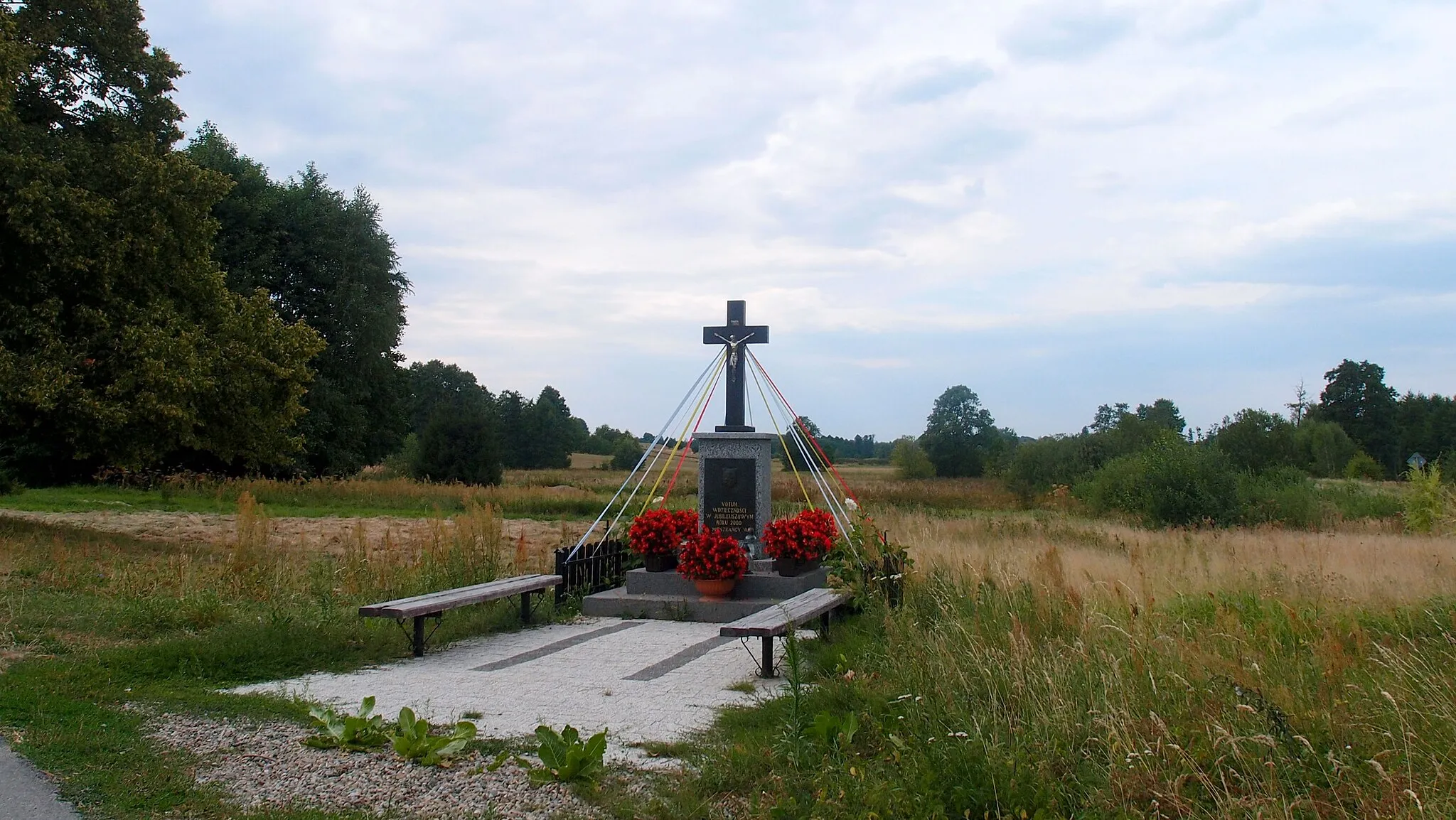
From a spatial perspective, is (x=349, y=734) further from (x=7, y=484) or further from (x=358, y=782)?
(x=7, y=484)

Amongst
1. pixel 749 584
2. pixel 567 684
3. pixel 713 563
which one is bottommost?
pixel 567 684

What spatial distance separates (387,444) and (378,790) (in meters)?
35.8

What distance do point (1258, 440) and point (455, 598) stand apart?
3324 cm

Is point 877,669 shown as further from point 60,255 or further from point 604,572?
point 60,255

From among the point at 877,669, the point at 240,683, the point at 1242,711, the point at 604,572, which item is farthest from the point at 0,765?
the point at 604,572

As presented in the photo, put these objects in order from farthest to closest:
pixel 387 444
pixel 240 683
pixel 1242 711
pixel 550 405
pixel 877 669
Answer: pixel 550 405 < pixel 387 444 < pixel 240 683 < pixel 877 669 < pixel 1242 711

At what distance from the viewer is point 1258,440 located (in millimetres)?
35125

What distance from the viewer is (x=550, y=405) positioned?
75625 mm

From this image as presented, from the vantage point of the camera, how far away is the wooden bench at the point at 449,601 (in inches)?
302

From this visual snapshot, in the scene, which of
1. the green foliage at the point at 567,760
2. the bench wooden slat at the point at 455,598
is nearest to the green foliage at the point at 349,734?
the green foliage at the point at 567,760

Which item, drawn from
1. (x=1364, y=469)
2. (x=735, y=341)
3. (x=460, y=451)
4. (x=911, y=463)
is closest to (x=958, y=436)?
(x=911, y=463)

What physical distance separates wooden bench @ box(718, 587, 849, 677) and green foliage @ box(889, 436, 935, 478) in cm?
4082

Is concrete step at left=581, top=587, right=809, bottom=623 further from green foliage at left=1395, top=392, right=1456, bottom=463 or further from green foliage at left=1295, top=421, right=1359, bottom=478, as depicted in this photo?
green foliage at left=1395, top=392, right=1456, bottom=463

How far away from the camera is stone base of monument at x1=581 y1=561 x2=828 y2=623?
10.2m
